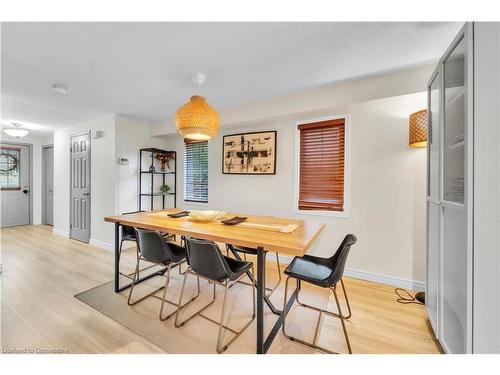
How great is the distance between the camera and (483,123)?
1.01 m

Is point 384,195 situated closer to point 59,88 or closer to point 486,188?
point 486,188

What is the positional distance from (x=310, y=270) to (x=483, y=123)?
1.34 metres

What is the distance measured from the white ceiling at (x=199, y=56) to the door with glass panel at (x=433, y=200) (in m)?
0.46

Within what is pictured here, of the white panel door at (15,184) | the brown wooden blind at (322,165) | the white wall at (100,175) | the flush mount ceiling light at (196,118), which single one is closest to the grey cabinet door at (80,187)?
the white wall at (100,175)

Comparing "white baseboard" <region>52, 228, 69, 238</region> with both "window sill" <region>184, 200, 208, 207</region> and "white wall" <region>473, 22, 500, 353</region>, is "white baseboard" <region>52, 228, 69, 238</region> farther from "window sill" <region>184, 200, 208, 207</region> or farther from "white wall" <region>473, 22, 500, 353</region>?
"white wall" <region>473, 22, 500, 353</region>

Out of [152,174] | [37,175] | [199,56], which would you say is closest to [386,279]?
[199,56]

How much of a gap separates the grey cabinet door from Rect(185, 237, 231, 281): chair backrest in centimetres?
358

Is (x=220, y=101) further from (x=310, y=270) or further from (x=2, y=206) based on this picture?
(x=2, y=206)

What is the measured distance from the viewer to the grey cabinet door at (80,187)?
3.95 m

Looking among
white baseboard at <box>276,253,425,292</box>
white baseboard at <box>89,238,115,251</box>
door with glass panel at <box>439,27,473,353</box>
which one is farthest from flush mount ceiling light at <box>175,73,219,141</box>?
white baseboard at <box>89,238,115,251</box>

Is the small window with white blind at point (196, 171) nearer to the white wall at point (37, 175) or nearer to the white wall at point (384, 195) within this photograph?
the white wall at point (384, 195)

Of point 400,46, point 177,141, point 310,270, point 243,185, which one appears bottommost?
point 310,270

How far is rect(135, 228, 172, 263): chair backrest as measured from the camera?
1.84 metres

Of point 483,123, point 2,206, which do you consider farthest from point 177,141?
point 2,206
